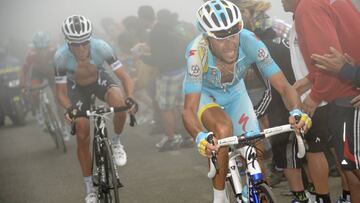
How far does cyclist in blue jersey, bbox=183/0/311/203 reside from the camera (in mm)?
4367

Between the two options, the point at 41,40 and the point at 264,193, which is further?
the point at 41,40

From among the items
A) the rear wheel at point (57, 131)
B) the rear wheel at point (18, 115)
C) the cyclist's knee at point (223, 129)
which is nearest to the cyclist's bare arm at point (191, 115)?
the cyclist's knee at point (223, 129)

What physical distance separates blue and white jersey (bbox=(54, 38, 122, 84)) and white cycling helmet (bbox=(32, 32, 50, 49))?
4.63 m

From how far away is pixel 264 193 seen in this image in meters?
3.77

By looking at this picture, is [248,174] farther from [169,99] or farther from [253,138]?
[169,99]

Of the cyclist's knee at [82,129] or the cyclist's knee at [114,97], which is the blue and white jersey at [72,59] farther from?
the cyclist's knee at [82,129]

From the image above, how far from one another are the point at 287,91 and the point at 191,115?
0.73m

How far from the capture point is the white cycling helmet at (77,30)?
21.7ft

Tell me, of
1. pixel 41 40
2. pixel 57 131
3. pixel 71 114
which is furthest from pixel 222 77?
pixel 41 40

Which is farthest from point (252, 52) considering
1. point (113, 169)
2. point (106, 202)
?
point (106, 202)

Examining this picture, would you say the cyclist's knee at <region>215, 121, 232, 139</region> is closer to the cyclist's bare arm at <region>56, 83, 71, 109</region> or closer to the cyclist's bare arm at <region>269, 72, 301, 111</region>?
the cyclist's bare arm at <region>269, 72, 301, 111</region>

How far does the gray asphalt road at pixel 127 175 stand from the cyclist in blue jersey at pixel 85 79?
0.68 meters

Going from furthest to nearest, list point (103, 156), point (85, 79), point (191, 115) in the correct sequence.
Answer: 1. point (85, 79)
2. point (103, 156)
3. point (191, 115)

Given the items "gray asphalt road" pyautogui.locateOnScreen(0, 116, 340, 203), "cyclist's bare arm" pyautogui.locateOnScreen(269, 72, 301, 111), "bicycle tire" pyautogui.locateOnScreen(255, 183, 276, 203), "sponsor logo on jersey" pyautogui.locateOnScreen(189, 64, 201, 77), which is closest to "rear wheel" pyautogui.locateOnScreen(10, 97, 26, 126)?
"gray asphalt road" pyautogui.locateOnScreen(0, 116, 340, 203)
